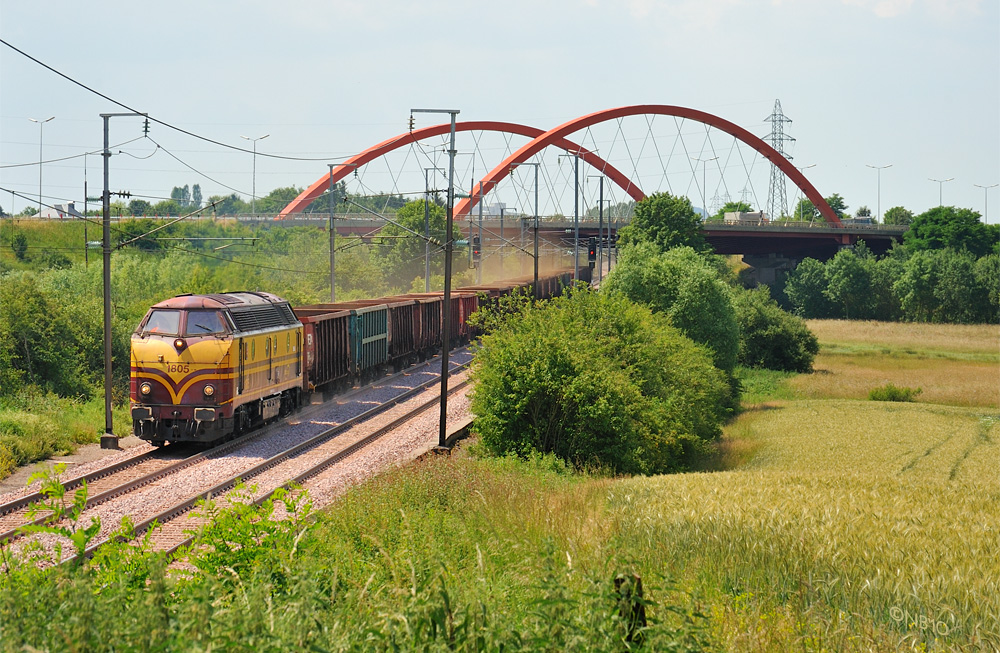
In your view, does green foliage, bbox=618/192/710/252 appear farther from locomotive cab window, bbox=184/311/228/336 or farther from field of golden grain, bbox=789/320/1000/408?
locomotive cab window, bbox=184/311/228/336

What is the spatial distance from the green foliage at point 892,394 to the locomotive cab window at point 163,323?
45364 millimetres

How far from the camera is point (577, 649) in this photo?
19.7 ft

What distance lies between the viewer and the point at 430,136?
124562 mm

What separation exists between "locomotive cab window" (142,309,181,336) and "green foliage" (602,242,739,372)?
30.1 meters

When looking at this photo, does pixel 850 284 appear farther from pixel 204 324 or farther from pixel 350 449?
pixel 204 324

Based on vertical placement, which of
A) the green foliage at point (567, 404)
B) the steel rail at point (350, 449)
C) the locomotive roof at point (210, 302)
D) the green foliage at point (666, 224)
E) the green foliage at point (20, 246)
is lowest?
the steel rail at point (350, 449)

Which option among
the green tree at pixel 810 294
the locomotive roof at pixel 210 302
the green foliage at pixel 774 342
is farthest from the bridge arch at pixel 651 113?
the locomotive roof at pixel 210 302

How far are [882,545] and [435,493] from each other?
21.9 feet

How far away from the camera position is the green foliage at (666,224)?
9350 cm

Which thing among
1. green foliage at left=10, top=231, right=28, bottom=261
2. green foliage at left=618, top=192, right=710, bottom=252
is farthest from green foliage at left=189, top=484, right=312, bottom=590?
green foliage at left=618, top=192, right=710, bottom=252

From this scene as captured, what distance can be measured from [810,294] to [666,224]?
32.4 meters

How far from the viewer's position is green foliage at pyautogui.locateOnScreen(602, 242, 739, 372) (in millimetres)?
51719

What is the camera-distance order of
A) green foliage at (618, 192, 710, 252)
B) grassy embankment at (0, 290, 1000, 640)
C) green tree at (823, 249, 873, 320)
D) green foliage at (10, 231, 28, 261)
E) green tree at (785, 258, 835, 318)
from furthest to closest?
green tree at (785, 258, 835, 318)
green tree at (823, 249, 873, 320)
green foliage at (618, 192, 710, 252)
green foliage at (10, 231, 28, 261)
grassy embankment at (0, 290, 1000, 640)

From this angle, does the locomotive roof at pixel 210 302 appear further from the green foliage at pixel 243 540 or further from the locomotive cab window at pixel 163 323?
the green foliage at pixel 243 540
